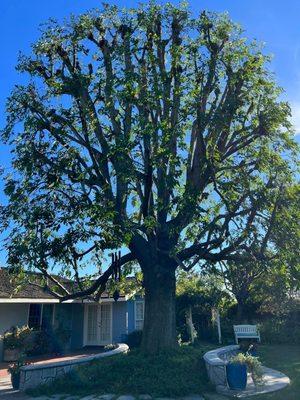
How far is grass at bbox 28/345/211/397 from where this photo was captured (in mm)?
10547

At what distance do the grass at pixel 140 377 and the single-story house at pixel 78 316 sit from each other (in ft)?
31.2

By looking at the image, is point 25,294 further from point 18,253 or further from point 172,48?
point 172,48

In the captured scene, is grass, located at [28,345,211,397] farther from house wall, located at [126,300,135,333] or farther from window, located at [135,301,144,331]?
window, located at [135,301,144,331]

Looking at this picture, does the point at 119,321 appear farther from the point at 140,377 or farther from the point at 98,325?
the point at 140,377

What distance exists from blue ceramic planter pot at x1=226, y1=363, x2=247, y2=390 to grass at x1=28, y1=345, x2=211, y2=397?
66cm

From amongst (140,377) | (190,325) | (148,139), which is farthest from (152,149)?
(190,325)

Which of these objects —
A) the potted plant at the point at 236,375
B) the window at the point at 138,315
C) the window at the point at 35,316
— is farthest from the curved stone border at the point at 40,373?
the window at the point at 138,315

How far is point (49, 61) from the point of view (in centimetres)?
1435

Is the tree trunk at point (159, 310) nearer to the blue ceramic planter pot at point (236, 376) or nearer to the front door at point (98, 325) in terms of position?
the blue ceramic planter pot at point (236, 376)

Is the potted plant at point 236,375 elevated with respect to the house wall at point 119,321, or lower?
lower

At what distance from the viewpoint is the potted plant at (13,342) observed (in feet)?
63.9

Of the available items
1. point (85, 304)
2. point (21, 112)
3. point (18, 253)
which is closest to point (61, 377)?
point (18, 253)

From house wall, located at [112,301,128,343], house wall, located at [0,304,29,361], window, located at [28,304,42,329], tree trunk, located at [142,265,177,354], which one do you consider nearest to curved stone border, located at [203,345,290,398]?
tree trunk, located at [142,265,177,354]

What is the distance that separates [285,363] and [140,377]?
6980mm
